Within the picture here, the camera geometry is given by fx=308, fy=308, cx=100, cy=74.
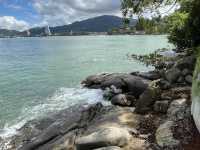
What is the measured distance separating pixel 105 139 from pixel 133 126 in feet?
8.81

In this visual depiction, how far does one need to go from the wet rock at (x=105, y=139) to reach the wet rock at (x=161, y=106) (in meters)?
3.33

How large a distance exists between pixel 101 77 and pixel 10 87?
1128 cm

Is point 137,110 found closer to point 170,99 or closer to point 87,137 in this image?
point 170,99

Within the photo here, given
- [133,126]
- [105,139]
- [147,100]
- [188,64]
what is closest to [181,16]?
[188,64]

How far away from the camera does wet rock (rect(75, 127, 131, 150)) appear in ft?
39.9

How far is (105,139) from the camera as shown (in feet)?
40.1

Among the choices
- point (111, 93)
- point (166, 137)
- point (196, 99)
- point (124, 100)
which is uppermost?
A: point (196, 99)

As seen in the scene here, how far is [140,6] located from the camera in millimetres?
15812

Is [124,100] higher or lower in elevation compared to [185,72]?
lower

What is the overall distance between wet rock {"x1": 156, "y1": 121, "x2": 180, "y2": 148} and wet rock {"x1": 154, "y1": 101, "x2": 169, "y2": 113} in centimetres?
248

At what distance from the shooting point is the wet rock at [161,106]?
15574 mm

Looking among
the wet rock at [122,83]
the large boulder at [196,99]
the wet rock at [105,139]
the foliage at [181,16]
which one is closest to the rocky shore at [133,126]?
the wet rock at [105,139]

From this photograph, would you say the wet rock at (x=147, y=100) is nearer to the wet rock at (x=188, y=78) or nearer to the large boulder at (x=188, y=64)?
the wet rock at (x=188, y=78)

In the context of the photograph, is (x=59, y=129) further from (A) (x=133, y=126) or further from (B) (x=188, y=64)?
(B) (x=188, y=64)
